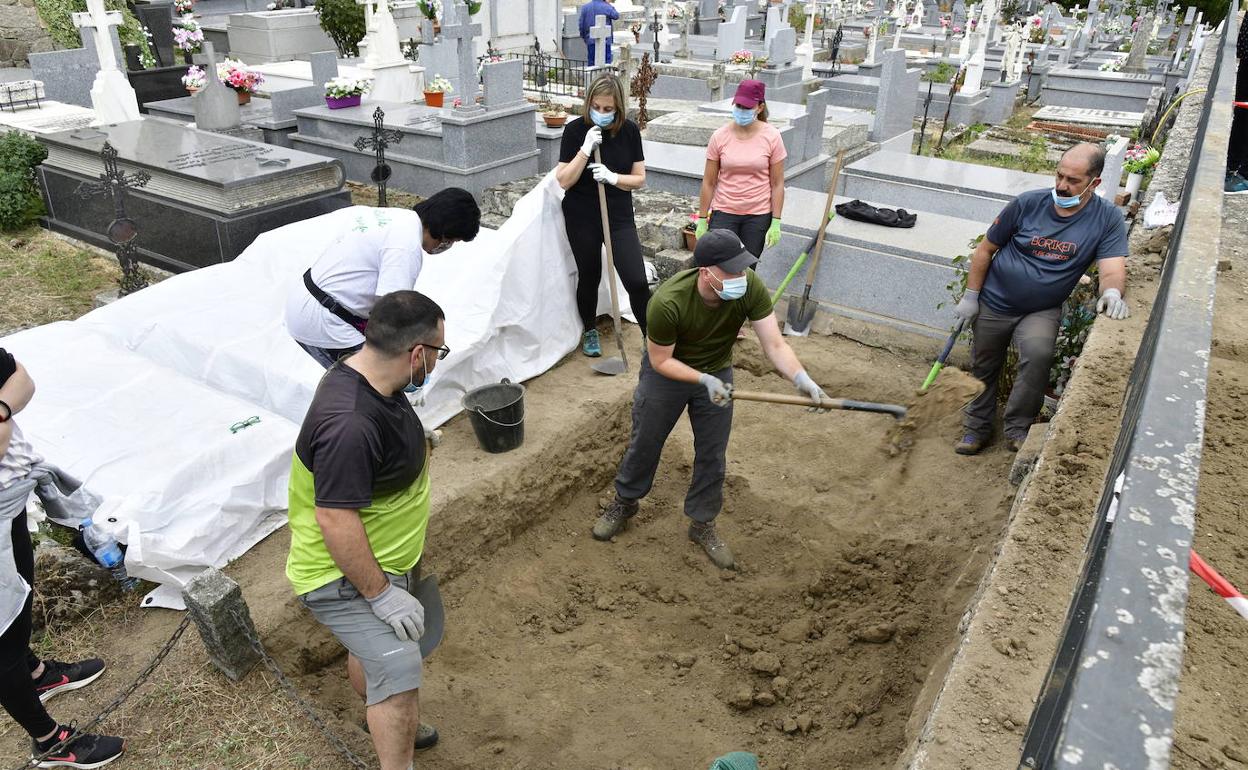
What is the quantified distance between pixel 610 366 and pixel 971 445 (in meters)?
2.31

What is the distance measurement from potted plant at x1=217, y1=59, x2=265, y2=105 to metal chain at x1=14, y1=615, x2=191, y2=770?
29.0 feet

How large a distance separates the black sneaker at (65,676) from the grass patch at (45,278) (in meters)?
3.92

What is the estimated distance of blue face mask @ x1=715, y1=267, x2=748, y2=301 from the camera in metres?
3.48

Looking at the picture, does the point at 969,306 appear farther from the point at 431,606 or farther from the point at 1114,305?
the point at 431,606

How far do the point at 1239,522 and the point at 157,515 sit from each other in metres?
4.20

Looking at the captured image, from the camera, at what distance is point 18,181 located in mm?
8008

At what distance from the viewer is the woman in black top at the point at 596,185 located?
202 inches

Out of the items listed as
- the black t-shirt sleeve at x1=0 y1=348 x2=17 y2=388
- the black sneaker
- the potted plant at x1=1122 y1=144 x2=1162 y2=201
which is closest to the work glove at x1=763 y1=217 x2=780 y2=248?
the potted plant at x1=1122 y1=144 x2=1162 y2=201

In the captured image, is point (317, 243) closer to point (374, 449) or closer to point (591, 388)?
point (591, 388)

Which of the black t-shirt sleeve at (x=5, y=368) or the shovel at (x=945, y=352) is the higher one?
the black t-shirt sleeve at (x=5, y=368)

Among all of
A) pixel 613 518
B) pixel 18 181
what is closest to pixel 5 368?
pixel 613 518

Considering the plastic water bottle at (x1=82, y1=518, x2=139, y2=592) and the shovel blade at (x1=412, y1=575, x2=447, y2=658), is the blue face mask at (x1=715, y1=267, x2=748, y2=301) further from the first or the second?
the plastic water bottle at (x1=82, y1=518, x2=139, y2=592)

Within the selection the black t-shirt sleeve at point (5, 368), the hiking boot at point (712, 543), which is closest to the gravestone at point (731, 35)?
the hiking boot at point (712, 543)

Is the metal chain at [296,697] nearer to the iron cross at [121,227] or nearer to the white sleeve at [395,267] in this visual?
the white sleeve at [395,267]
